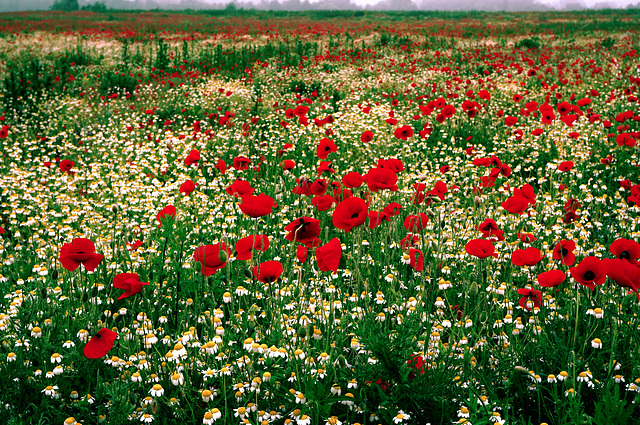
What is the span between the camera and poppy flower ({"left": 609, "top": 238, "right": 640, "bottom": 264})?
2.16m

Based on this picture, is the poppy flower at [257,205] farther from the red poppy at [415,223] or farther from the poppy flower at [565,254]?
the poppy flower at [565,254]

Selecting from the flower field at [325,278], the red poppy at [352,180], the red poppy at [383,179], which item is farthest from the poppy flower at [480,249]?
the red poppy at [352,180]

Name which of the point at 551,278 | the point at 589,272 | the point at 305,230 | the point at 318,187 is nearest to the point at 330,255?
the point at 305,230

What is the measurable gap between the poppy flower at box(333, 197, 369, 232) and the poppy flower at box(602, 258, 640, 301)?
3.81 feet

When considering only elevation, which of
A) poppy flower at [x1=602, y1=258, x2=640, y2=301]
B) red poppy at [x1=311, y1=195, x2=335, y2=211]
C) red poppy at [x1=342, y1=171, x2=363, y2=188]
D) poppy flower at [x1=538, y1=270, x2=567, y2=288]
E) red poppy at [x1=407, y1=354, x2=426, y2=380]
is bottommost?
red poppy at [x1=407, y1=354, x2=426, y2=380]

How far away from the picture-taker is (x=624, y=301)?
273cm

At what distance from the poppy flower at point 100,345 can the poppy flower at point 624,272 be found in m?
2.24

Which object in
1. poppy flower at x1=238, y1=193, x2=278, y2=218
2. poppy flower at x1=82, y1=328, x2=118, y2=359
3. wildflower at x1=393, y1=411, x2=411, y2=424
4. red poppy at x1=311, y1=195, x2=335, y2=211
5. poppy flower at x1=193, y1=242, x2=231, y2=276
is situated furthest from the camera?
red poppy at x1=311, y1=195, x2=335, y2=211

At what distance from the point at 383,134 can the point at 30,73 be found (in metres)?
10.9

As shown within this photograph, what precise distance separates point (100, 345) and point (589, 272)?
2269 mm

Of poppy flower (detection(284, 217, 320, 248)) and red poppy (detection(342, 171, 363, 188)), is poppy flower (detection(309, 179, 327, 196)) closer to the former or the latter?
red poppy (detection(342, 171, 363, 188))

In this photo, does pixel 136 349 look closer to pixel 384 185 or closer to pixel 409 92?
pixel 384 185

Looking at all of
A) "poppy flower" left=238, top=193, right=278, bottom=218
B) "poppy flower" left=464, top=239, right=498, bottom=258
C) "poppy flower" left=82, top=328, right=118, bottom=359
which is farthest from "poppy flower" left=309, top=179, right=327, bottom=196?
"poppy flower" left=82, top=328, right=118, bottom=359

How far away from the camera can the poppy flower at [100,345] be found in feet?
6.50
